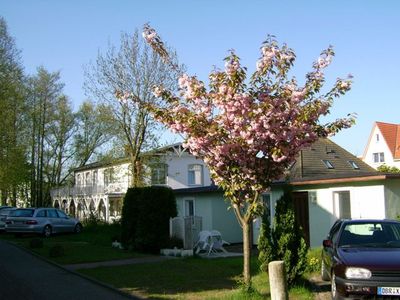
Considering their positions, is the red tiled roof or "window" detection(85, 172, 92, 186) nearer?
"window" detection(85, 172, 92, 186)

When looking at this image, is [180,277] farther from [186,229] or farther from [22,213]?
[22,213]

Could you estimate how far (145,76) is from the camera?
30.2m

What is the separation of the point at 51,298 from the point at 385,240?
6630 mm

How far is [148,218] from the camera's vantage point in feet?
65.8

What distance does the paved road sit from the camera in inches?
435

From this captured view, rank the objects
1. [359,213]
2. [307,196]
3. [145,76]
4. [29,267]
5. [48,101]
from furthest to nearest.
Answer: [48,101] → [145,76] → [307,196] → [359,213] → [29,267]

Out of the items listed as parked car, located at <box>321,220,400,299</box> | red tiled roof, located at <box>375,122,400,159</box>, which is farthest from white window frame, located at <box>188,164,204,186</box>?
parked car, located at <box>321,220,400,299</box>

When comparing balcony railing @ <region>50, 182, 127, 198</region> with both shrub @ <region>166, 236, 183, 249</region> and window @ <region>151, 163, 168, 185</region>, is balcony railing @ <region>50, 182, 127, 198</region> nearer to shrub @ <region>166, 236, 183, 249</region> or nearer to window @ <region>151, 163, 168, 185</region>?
window @ <region>151, 163, 168, 185</region>

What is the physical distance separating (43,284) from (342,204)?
37.1 feet

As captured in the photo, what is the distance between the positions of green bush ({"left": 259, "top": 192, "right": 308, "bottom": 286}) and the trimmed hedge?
9.07 metres

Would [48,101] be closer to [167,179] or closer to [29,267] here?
[167,179]

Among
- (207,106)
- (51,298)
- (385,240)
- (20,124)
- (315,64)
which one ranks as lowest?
(51,298)

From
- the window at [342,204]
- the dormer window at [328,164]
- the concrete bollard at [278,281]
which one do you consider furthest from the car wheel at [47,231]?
the concrete bollard at [278,281]

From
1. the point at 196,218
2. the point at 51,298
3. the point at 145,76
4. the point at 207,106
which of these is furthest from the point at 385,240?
the point at 145,76
